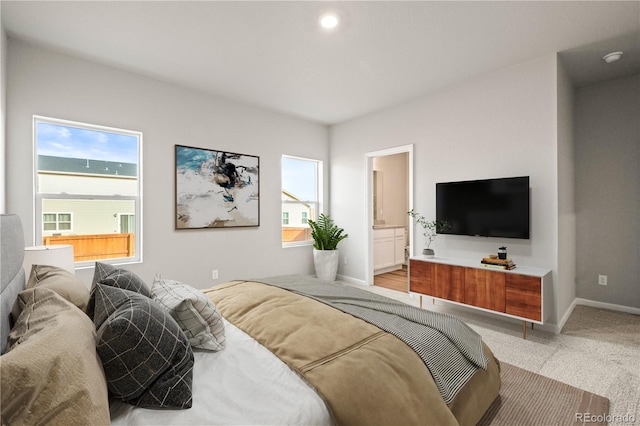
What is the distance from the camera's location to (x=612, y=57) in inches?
116

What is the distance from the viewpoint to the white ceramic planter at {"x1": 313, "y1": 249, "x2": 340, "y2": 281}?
4.87m

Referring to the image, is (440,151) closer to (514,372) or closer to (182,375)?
(514,372)

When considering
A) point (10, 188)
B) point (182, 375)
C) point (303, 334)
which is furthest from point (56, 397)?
point (10, 188)

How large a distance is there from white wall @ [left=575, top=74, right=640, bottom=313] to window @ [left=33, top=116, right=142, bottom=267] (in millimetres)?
5367

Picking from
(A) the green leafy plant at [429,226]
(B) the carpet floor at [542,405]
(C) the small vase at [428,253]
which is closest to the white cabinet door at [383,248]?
(A) the green leafy plant at [429,226]

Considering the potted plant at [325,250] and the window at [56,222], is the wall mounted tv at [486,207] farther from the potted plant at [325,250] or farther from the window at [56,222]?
the window at [56,222]

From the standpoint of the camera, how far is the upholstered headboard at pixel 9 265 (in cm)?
103

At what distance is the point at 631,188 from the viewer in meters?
3.41

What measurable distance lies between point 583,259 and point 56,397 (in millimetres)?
4965

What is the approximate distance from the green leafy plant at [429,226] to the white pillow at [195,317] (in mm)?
2997

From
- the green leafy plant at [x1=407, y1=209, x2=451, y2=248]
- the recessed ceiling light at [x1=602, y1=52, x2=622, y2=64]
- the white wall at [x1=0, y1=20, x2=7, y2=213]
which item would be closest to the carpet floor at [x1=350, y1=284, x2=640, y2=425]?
the green leafy plant at [x1=407, y1=209, x2=451, y2=248]

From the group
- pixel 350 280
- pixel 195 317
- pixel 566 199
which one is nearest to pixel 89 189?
pixel 195 317

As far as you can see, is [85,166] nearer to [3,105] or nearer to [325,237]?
[3,105]

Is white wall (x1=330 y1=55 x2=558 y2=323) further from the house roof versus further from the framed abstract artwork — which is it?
the house roof
